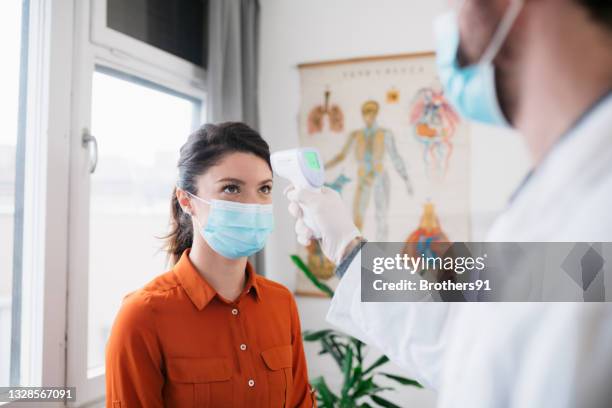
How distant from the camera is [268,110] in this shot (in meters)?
2.81

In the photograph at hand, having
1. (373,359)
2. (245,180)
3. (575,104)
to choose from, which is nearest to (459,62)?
(575,104)

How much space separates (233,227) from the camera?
1482 millimetres

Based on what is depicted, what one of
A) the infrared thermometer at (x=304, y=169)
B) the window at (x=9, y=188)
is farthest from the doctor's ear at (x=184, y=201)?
the window at (x=9, y=188)

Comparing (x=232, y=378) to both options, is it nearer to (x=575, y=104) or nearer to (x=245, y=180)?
(x=245, y=180)

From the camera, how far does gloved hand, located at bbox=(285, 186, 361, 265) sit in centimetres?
107

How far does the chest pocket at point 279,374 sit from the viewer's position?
1.43m

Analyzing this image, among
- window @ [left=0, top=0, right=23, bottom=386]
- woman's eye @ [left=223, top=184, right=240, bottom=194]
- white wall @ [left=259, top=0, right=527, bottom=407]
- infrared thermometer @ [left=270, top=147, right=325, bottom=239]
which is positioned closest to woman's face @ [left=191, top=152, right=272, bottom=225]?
woman's eye @ [left=223, top=184, right=240, bottom=194]

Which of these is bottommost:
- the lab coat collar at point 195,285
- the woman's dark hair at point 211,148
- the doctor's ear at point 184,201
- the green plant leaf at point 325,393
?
the green plant leaf at point 325,393

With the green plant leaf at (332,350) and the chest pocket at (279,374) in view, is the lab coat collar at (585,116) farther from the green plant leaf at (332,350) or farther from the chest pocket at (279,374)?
the green plant leaf at (332,350)

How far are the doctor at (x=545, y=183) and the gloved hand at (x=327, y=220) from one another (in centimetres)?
55

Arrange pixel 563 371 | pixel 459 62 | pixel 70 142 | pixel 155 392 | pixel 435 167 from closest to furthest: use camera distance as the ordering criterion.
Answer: pixel 563 371 → pixel 459 62 → pixel 155 392 → pixel 70 142 → pixel 435 167

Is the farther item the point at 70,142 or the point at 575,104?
the point at 70,142

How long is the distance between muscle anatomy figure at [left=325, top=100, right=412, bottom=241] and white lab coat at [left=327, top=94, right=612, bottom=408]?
6.63 ft

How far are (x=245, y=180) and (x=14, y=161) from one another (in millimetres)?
768
